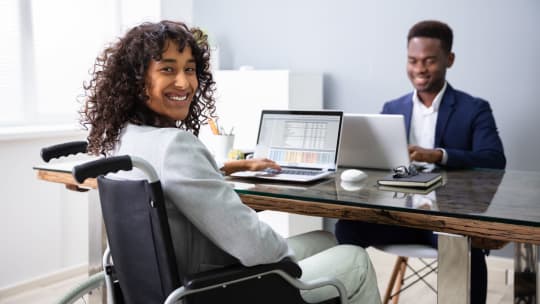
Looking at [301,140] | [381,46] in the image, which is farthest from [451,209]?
[381,46]

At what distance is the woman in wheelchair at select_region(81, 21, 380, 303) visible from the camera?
4.90ft

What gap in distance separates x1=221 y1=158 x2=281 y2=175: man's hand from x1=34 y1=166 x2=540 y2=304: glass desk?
0.38ft

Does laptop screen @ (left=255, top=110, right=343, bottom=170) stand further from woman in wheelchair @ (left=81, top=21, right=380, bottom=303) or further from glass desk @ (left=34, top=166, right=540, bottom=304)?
woman in wheelchair @ (left=81, top=21, right=380, bottom=303)

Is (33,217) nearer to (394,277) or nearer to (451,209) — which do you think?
(394,277)

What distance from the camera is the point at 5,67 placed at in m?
3.48

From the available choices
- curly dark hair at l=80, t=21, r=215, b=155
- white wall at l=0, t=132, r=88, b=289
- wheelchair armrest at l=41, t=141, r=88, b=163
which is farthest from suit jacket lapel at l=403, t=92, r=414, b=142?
white wall at l=0, t=132, r=88, b=289

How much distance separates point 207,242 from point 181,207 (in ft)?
0.43

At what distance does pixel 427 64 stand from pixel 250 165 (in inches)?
46.3

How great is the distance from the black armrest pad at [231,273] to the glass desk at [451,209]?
0.35 meters

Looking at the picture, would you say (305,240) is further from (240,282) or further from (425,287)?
(425,287)

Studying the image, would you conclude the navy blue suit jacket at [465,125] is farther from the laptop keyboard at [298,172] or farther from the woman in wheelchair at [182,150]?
the woman in wheelchair at [182,150]

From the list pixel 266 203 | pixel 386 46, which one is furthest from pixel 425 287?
pixel 266 203

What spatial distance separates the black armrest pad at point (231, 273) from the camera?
4.71 feet

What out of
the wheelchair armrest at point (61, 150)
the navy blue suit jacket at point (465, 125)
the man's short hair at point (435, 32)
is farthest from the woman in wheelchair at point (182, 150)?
the man's short hair at point (435, 32)
